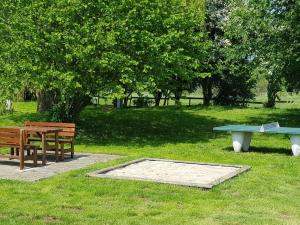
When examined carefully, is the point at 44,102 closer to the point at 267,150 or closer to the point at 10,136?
the point at 267,150

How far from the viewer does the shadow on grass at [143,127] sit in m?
18.0

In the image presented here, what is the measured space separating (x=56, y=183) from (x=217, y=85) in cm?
2679

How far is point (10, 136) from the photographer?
11.5 metres

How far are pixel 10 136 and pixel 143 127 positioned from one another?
34.8ft

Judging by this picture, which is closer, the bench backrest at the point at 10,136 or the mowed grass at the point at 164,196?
the mowed grass at the point at 164,196

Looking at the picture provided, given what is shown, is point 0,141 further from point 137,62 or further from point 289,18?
point 289,18

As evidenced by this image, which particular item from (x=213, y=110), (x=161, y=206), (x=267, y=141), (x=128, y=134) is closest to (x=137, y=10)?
(x=128, y=134)

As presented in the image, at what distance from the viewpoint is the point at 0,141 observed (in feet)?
38.4

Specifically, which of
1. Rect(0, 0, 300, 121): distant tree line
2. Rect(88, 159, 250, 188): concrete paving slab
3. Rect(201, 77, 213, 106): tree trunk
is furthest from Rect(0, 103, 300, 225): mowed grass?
Rect(201, 77, 213, 106): tree trunk

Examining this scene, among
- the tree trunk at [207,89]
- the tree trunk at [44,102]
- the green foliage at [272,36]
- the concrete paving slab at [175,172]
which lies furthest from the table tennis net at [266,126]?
the tree trunk at [207,89]

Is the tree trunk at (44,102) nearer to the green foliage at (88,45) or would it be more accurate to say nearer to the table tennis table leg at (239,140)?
the green foliage at (88,45)

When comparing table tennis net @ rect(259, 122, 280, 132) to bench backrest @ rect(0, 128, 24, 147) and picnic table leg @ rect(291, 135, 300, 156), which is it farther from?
→ bench backrest @ rect(0, 128, 24, 147)

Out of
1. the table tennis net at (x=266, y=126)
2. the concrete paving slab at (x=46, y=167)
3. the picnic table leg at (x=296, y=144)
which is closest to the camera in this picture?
the concrete paving slab at (x=46, y=167)

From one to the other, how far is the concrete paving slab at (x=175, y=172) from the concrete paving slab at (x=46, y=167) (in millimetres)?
975
